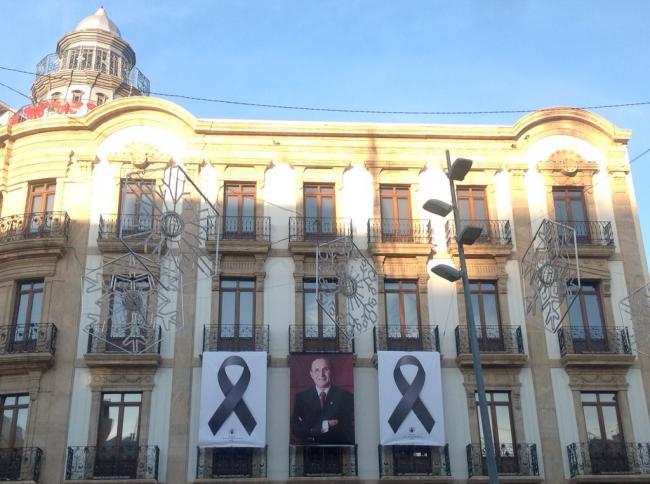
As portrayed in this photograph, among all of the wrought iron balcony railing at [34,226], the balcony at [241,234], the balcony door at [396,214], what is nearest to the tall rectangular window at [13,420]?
the wrought iron balcony railing at [34,226]

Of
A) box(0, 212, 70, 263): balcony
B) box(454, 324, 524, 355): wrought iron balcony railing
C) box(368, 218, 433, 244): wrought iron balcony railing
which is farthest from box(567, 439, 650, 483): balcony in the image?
box(0, 212, 70, 263): balcony

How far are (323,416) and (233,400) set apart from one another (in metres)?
2.62

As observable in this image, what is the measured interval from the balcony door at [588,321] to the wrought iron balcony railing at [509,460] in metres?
3.68

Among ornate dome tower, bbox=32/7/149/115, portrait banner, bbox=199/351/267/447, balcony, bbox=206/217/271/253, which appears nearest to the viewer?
portrait banner, bbox=199/351/267/447

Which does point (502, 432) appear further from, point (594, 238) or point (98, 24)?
point (98, 24)

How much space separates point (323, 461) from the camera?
23.0 m

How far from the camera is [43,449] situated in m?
22.5

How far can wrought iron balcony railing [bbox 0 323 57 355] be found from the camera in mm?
23625

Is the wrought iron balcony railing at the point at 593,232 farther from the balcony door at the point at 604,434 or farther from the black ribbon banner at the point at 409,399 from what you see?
the black ribbon banner at the point at 409,399

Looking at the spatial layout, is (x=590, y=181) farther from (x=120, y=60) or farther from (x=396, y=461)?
(x=120, y=60)

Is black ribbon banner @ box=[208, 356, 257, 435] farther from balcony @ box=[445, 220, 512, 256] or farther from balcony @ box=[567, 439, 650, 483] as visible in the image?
balcony @ box=[567, 439, 650, 483]

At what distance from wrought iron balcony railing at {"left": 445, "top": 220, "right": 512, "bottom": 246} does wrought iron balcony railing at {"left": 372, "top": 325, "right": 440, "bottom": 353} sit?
3.19 metres

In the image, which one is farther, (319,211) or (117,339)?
(319,211)

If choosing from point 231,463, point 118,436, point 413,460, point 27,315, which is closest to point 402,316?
point 413,460
